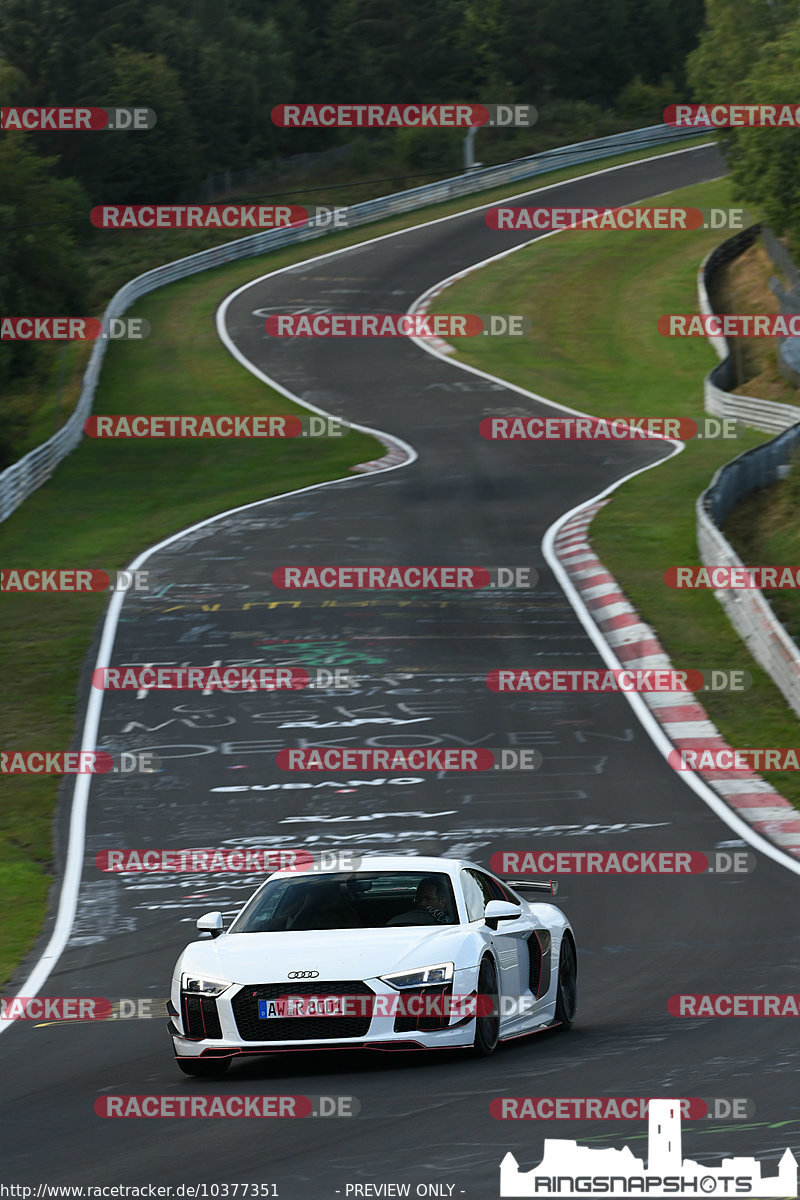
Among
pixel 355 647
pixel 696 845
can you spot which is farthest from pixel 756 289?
pixel 696 845

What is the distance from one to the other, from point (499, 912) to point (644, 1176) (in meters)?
3.34

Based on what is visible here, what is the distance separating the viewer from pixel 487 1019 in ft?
31.5

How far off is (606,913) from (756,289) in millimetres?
47236

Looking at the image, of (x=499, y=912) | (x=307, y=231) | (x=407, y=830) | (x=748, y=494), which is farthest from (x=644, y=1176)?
(x=307, y=231)

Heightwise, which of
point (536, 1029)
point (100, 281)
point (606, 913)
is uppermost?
point (536, 1029)

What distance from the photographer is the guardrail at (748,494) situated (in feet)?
75.0

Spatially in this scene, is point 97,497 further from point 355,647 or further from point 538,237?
point 538,237

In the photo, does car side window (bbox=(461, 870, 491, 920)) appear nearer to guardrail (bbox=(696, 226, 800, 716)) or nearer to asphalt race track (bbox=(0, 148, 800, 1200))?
asphalt race track (bbox=(0, 148, 800, 1200))

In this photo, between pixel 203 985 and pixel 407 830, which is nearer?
pixel 203 985

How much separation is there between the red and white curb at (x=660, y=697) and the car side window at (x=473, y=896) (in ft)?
20.3

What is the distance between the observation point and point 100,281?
65.9 metres

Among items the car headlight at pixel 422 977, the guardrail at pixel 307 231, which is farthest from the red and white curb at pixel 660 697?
the guardrail at pixel 307 231

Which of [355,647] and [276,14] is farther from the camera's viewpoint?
[276,14]

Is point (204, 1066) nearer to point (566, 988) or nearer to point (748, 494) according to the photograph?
point (566, 988)
